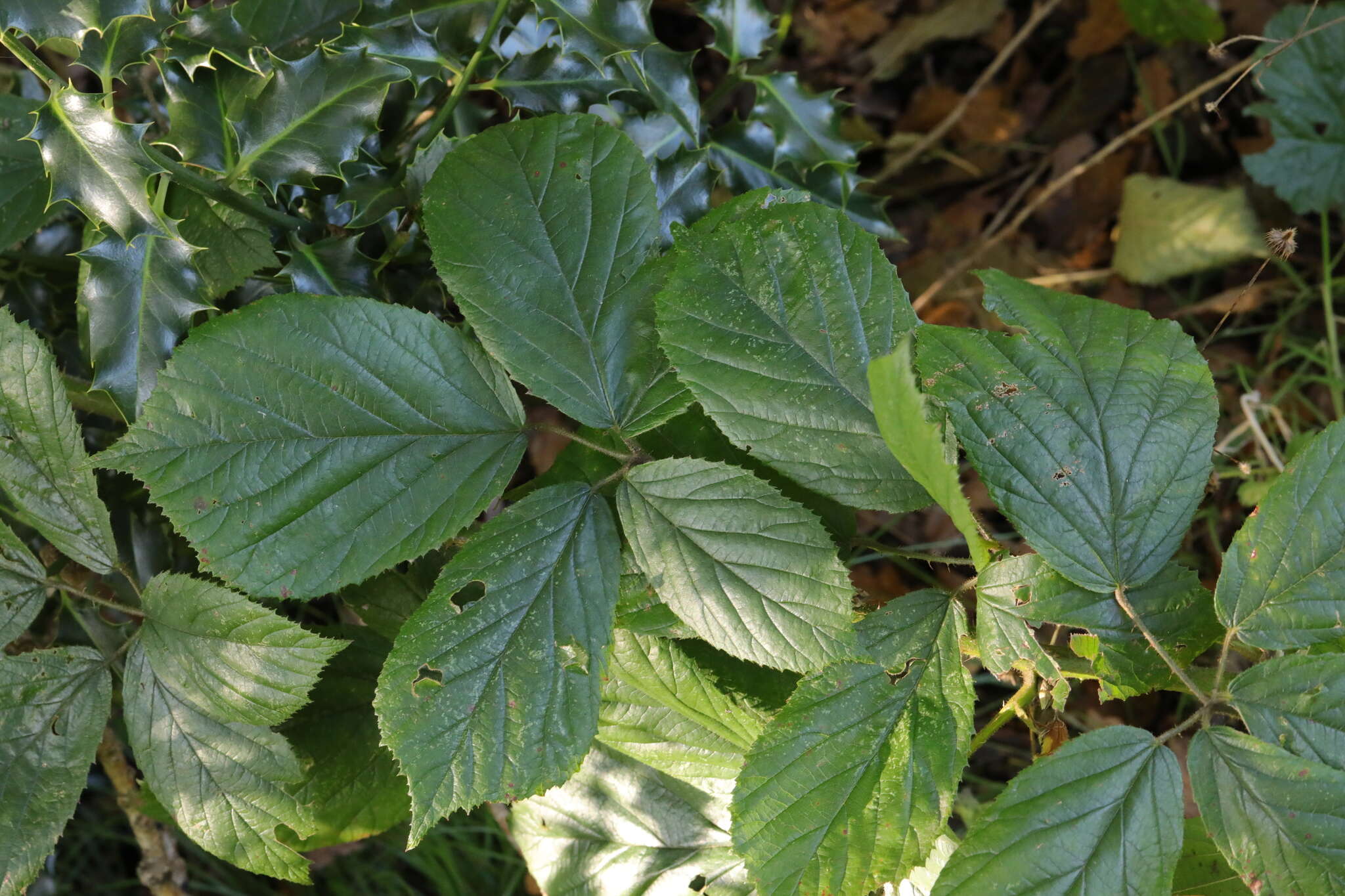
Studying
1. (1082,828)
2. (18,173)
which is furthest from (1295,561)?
(18,173)

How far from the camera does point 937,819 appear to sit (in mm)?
1146

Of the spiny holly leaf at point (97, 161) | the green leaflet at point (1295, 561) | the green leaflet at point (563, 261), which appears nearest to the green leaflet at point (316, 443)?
the green leaflet at point (563, 261)

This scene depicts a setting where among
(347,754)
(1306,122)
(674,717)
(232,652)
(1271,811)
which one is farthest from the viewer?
(1306,122)

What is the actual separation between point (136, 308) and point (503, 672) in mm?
716

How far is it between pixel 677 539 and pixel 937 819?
1.48ft

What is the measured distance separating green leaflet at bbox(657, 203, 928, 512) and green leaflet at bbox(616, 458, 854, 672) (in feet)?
0.22

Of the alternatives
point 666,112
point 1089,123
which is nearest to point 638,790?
point 666,112

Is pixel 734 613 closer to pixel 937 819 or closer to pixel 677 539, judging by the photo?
pixel 677 539

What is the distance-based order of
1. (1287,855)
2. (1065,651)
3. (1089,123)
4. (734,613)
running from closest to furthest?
(1287,855)
(734,613)
(1065,651)
(1089,123)

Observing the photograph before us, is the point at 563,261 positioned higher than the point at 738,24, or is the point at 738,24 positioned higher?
the point at 738,24

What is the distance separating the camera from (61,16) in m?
1.19

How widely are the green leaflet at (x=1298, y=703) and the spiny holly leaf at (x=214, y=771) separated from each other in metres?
1.22

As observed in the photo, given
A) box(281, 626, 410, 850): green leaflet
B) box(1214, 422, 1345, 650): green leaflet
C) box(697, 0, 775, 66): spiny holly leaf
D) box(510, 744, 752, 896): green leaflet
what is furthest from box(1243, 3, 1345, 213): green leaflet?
box(281, 626, 410, 850): green leaflet

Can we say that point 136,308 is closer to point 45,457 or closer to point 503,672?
point 45,457
